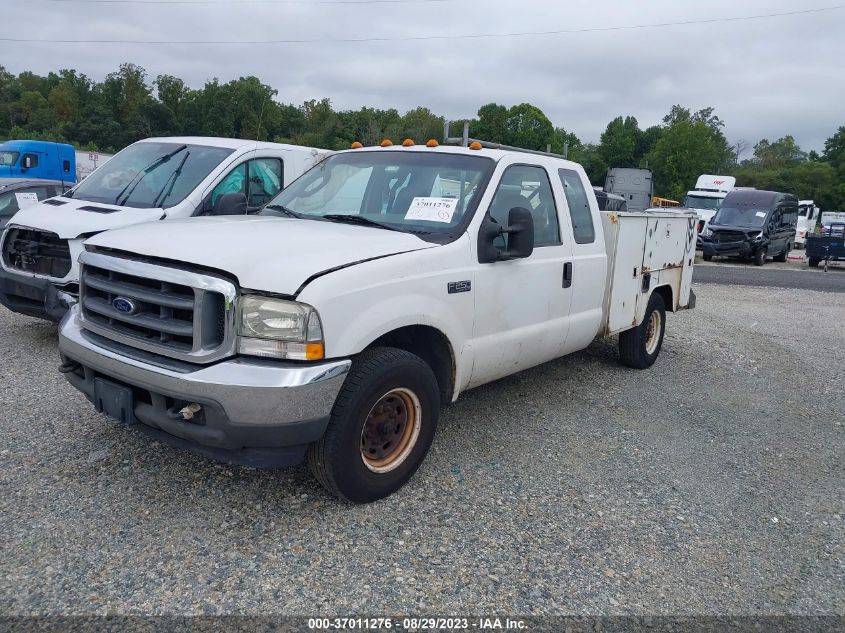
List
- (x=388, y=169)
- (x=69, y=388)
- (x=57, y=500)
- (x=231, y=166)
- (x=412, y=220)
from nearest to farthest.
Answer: (x=57, y=500), (x=412, y=220), (x=388, y=169), (x=69, y=388), (x=231, y=166)

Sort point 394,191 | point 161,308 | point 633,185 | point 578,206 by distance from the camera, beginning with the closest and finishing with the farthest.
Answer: point 161,308 < point 394,191 < point 578,206 < point 633,185

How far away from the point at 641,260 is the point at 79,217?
5112mm

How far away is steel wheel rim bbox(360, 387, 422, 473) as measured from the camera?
3543 millimetres

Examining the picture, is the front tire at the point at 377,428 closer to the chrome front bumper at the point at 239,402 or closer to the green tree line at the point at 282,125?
the chrome front bumper at the point at 239,402

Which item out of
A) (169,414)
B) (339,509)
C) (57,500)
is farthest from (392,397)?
(57,500)

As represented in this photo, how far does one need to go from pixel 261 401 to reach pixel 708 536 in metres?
2.42

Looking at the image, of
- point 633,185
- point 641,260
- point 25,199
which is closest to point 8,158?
point 25,199

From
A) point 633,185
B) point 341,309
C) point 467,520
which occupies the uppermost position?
point 633,185

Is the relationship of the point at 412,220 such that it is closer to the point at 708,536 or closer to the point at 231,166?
the point at 708,536

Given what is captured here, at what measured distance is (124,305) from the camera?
3.36 m

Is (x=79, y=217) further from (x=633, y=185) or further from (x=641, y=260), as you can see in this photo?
(x=633, y=185)

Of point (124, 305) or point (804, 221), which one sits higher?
point (804, 221)

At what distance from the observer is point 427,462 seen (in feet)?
13.8

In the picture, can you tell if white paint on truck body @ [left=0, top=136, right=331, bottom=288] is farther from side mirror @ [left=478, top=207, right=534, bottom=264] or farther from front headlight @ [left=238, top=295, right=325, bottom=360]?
front headlight @ [left=238, top=295, right=325, bottom=360]
